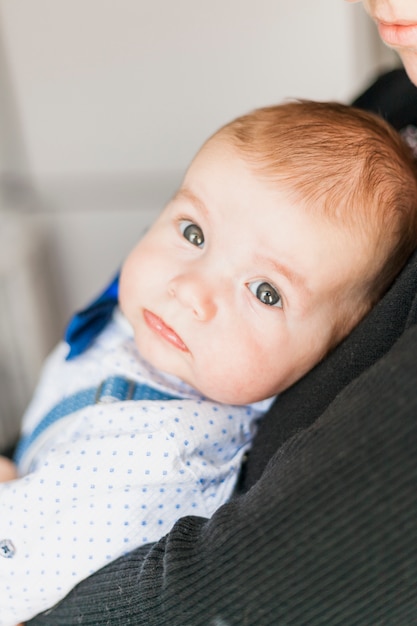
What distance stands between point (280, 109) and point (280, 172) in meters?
0.12

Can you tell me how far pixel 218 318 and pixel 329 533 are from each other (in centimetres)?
37

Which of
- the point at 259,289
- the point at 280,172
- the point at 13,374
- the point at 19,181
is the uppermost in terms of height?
the point at 280,172

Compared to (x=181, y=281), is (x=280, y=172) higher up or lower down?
higher up

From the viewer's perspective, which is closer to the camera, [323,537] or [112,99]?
[323,537]

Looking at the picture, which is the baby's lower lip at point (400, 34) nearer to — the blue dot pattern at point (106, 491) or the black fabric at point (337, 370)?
the black fabric at point (337, 370)

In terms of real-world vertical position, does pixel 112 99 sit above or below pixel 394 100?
below

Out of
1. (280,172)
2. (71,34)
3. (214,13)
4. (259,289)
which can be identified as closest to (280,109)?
(280,172)

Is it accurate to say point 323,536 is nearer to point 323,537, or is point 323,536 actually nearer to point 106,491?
point 323,537

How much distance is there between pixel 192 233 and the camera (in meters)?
1.01

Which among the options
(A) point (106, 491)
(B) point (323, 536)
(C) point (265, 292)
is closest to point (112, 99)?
(C) point (265, 292)

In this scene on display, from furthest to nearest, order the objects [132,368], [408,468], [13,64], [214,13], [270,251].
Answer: [13,64] < [214,13] < [132,368] < [270,251] < [408,468]

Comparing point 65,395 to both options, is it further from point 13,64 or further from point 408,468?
point 13,64

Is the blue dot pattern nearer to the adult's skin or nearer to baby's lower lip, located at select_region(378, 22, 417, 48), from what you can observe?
the adult's skin

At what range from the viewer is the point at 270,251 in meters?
0.93
